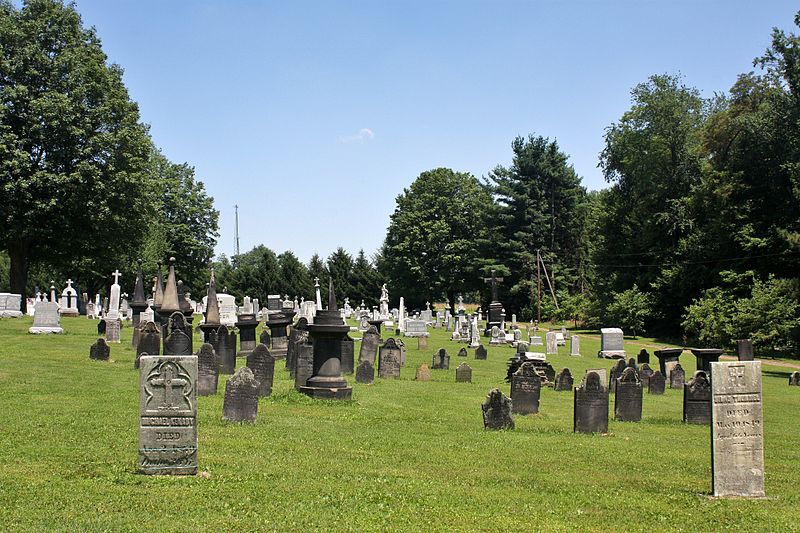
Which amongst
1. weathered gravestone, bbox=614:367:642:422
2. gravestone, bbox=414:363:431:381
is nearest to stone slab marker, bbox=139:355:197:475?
weathered gravestone, bbox=614:367:642:422

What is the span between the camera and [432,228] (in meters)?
77.4

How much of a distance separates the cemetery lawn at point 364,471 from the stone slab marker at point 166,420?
211 millimetres

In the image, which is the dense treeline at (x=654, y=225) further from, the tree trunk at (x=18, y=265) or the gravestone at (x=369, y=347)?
the tree trunk at (x=18, y=265)

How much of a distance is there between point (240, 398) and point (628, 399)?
7698 mm

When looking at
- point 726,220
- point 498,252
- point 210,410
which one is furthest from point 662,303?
point 210,410

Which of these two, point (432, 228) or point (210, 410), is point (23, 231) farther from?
point (432, 228)

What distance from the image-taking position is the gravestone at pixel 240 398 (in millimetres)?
12102

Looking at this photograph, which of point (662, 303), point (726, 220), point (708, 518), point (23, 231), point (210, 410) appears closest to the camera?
point (708, 518)

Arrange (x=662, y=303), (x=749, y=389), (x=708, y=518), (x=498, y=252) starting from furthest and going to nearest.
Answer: (x=498, y=252) < (x=662, y=303) < (x=749, y=389) < (x=708, y=518)

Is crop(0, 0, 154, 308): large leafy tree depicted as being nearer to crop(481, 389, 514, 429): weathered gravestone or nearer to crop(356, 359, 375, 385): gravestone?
crop(356, 359, 375, 385): gravestone

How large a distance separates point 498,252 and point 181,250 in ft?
97.7

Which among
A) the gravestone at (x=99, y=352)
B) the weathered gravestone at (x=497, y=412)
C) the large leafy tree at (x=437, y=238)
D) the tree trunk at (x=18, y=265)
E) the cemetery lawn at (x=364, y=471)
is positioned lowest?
the cemetery lawn at (x=364, y=471)

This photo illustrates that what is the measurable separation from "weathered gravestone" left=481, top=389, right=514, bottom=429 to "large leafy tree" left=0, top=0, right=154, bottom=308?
2943cm

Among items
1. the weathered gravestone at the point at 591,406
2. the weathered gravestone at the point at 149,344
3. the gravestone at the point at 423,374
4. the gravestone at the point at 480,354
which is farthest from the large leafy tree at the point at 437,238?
the weathered gravestone at the point at 591,406
